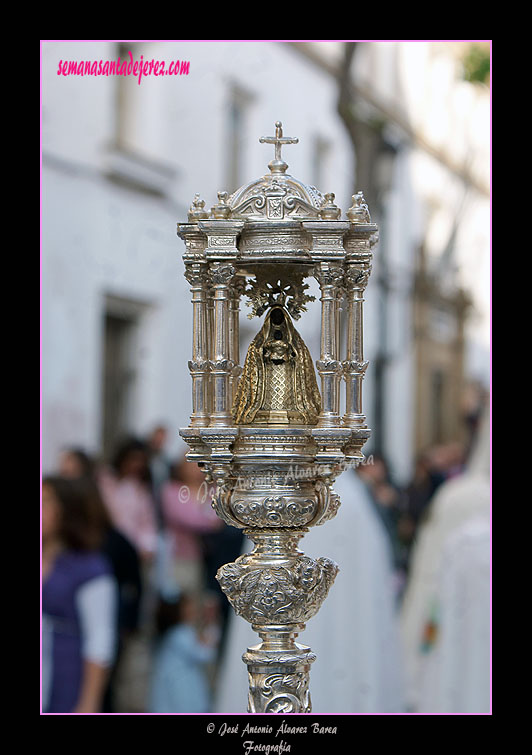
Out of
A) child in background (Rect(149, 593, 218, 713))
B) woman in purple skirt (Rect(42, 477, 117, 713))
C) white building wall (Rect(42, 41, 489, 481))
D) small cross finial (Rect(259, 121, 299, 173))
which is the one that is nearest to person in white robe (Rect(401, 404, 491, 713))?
child in background (Rect(149, 593, 218, 713))

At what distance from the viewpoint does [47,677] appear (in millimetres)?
6016

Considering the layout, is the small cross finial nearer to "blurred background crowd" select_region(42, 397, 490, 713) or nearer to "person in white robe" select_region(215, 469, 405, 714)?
"person in white robe" select_region(215, 469, 405, 714)

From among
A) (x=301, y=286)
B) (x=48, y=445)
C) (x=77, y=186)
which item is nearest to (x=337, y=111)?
(x=77, y=186)

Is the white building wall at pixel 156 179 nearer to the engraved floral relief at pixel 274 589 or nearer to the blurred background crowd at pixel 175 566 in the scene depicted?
the blurred background crowd at pixel 175 566

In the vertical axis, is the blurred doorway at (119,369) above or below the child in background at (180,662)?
above

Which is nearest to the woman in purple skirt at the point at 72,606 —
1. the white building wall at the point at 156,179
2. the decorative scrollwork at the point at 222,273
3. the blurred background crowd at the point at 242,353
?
the blurred background crowd at the point at 242,353

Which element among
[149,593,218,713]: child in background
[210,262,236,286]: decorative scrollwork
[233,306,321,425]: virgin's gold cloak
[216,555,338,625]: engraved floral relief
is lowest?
[149,593,218,713]: child in background

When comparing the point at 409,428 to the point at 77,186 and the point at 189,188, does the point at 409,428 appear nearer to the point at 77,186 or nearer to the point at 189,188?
the point at 189,188

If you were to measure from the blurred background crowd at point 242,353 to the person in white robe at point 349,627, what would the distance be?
0.05ft

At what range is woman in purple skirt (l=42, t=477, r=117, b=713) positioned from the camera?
5836 millimetres

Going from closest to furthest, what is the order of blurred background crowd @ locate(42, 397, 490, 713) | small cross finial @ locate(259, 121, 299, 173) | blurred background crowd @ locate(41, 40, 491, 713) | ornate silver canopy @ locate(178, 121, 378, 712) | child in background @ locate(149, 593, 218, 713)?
ornate silver canopy @ locate(178, 121, 378, 712)
small cross finial @ locate(259, 121, 299, 173)
blurred background crowd @ locate(41, 40, 491, 713)
blurred background crowd @ locate(42, 397, 490, 713)
child in background @ locate(149, 593, 218, 713)

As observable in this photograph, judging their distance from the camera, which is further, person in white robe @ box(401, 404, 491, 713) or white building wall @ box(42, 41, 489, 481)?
white building wall @ box(42, 41, 489, 481)

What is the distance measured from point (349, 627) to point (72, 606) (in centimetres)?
129

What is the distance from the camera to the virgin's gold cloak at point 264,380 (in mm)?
3758
